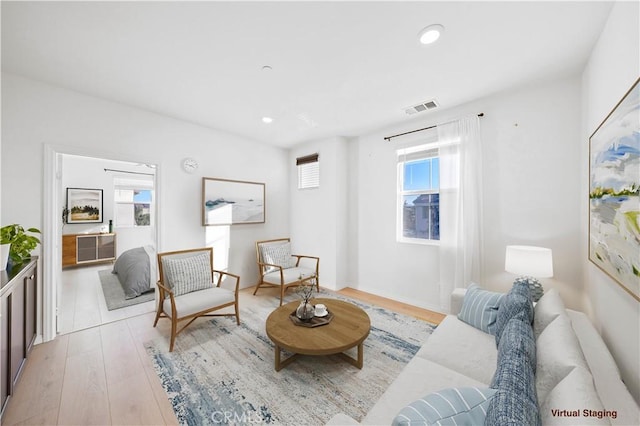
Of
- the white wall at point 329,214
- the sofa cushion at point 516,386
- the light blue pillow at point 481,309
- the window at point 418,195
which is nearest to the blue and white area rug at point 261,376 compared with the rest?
the light blue pillow at point 481,309

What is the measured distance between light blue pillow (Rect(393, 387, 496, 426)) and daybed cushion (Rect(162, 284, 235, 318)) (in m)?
2.25

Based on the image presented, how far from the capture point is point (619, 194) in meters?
1.28

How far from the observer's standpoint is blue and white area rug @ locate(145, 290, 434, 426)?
63.6 inches

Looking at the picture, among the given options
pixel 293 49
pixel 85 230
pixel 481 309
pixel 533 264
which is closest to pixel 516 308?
pixel 481 309

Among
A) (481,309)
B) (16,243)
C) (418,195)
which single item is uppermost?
(418,195)

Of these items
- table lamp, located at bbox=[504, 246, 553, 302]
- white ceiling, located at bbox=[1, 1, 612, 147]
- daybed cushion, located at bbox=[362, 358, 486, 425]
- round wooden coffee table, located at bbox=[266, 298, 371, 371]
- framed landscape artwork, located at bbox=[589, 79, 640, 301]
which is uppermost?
white ceiling, located at bbox=[1, 1, 612, 147]

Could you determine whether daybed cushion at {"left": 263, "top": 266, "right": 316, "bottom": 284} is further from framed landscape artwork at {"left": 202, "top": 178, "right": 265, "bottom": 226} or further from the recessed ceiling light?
the recessed ceiling light

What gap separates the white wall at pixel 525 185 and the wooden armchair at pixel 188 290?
2532 millimetres

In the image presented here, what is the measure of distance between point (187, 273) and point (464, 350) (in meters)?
2.84

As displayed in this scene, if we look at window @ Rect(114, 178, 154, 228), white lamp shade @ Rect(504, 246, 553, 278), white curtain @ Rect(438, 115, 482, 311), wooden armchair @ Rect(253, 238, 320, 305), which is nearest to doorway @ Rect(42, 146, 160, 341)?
window @ Rect(114, 178, 154, 228)

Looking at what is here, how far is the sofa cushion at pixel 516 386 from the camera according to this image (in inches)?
29.4

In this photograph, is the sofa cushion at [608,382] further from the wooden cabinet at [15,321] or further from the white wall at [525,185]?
the wooden cabinet at [15,321]

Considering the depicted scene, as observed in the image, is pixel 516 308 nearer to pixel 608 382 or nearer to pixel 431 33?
pixel 608 382

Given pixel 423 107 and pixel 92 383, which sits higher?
pixel 423 107
